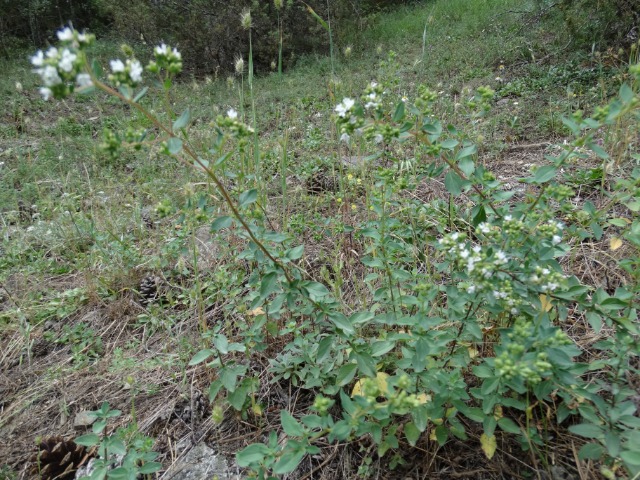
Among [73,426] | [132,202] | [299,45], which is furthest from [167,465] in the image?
[299,45]

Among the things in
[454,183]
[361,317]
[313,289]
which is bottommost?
[361,317]

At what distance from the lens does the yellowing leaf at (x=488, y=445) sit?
132cm

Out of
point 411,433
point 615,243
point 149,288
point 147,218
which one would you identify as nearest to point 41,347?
point 149,288

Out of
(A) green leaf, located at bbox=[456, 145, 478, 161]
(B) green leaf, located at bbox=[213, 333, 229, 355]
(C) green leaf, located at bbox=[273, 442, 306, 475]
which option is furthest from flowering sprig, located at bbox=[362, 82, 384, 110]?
(C) green leaf, located at bbox=[273, 442, 306, 475]

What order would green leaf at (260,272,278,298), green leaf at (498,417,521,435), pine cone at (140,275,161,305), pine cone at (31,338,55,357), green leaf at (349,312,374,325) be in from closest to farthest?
green leaf at (498,417,521,435)
green leaf at (260,272,278,298)
green leaf at (349,312,374,325)
pine cone at (31,338,55,357)
pine cone at (140,275,161,305)

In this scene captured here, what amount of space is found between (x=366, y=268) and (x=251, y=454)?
127cm

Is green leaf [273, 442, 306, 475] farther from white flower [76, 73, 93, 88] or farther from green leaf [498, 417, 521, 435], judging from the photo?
white flower [76, 73, 93, 88]

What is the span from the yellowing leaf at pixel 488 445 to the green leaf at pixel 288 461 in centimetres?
60

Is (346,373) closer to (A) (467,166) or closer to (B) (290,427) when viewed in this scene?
(B) (290,427)

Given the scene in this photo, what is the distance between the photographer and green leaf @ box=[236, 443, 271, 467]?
1.18 meters

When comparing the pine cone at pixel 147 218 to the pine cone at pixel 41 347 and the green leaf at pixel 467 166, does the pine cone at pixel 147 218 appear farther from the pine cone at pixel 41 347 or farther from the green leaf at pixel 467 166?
the green leaf at pixel 467 166

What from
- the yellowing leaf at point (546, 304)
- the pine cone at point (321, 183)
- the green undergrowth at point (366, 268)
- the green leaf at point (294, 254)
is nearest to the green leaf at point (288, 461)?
the green undergrowth at point (366, 268)

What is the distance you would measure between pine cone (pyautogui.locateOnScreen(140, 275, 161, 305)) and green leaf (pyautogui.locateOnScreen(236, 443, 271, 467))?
151 cm

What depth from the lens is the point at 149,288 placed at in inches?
99.2
